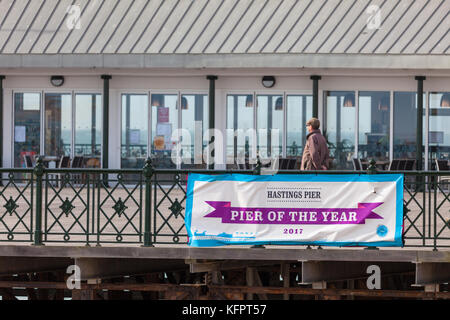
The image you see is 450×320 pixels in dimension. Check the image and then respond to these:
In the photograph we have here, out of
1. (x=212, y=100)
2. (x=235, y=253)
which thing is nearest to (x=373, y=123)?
(x=212, y=100)

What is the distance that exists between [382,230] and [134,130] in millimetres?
13555

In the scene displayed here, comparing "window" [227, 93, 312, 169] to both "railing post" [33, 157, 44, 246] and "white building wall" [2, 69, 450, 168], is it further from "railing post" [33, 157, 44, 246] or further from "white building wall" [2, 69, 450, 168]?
"railing post" [33, 157, 44, 246]

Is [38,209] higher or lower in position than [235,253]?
higher

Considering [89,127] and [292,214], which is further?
[89,127]

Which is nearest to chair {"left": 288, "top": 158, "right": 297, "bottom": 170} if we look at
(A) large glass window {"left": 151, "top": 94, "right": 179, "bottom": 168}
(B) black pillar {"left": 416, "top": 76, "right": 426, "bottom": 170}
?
(B) black pillar {"left": 416, "top": 76, "right": 426, "bottom": 170}

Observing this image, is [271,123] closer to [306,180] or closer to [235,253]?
[306,180]

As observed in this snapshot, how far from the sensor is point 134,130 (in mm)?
24797

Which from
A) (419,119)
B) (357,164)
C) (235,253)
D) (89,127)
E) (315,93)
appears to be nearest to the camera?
(235,253)

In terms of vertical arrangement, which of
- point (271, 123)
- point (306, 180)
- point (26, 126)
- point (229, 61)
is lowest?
point (306, 180)

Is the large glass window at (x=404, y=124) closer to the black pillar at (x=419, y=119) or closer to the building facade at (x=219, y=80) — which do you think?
the building facade at (x=219, y=80)

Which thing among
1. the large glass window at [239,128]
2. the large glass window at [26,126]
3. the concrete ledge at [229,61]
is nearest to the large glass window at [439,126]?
the concrete ledge at [229,61]

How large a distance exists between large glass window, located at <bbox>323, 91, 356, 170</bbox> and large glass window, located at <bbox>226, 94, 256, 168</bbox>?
2.14 meters

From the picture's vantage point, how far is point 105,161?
24406 mm

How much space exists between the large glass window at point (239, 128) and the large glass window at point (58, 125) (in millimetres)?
4655
